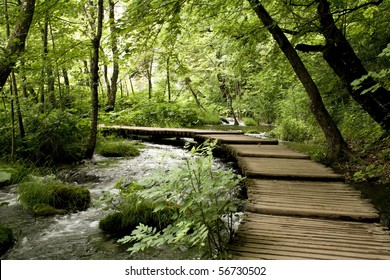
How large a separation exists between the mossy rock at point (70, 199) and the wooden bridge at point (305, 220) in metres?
2.87

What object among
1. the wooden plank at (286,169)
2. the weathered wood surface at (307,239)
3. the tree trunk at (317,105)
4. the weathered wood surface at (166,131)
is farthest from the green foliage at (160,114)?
the weathered wood surface at (307,239)

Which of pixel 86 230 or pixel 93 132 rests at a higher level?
pixel 93 132

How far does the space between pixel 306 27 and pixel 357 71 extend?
160cm

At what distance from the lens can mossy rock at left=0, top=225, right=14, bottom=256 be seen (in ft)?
12.9

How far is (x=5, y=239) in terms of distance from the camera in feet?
13.1

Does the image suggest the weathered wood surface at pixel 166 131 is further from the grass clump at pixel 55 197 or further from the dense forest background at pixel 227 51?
the grass clump at pixel 55 197

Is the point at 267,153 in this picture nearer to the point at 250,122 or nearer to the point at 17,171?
the point at 17,171

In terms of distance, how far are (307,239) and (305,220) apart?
540 mm

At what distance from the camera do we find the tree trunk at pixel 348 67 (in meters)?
6.41

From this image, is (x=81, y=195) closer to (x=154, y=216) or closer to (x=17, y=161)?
(x=154, y=216)

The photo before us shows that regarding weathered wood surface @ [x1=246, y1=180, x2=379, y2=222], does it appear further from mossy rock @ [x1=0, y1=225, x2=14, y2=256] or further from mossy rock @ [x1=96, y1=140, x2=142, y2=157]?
mossy rock @ [x1=96, y1=140, x2=142, y2=157]

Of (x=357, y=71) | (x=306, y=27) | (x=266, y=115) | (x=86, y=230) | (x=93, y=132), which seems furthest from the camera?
(x=266, y=115)

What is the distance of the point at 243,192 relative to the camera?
258 inches
